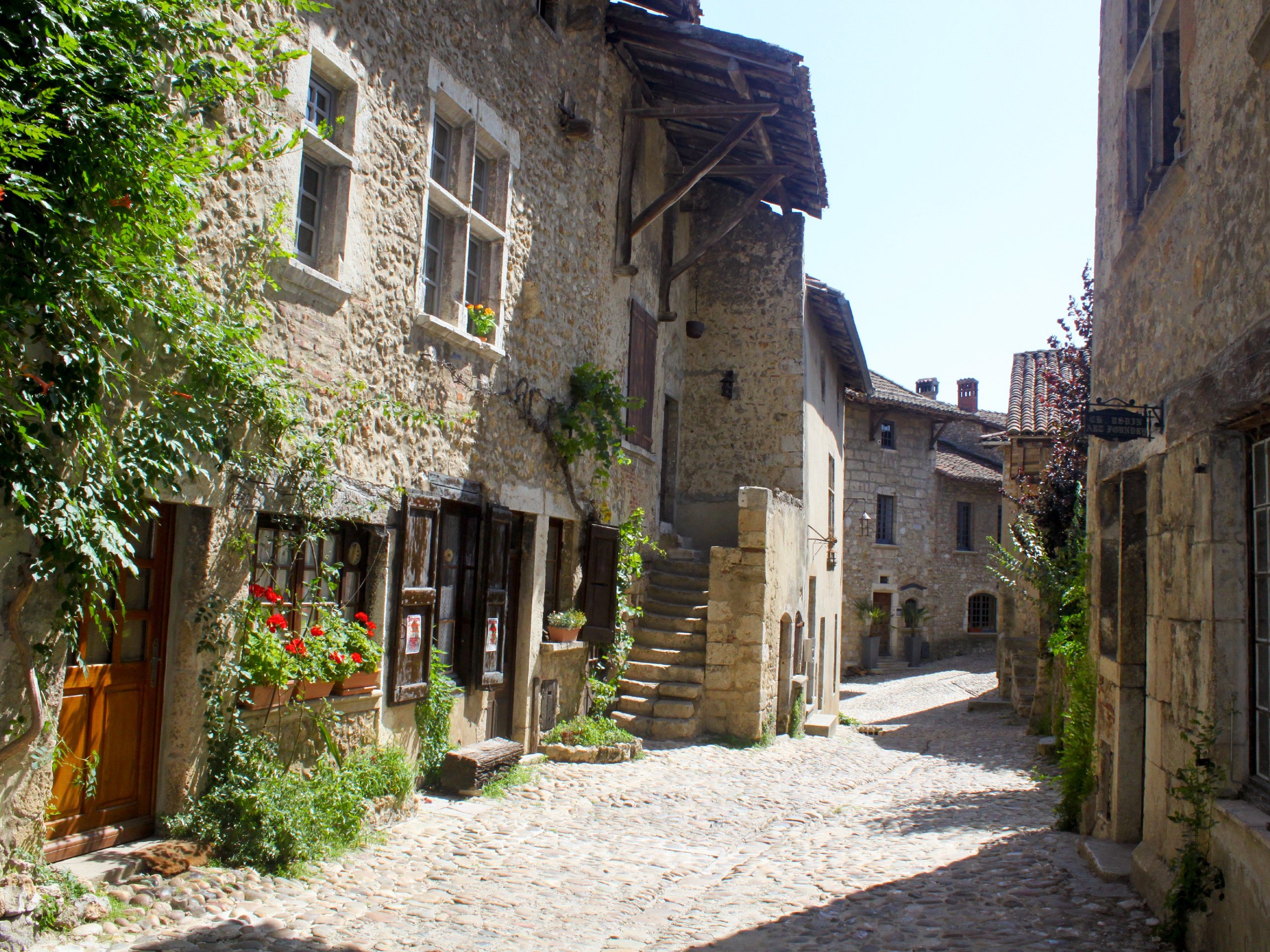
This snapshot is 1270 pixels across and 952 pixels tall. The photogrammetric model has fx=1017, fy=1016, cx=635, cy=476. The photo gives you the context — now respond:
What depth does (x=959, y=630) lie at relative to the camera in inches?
1022

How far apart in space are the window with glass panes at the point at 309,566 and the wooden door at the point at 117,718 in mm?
596

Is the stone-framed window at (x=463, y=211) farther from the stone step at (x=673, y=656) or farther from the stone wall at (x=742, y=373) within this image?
the stone wall at (x=742, y=373)

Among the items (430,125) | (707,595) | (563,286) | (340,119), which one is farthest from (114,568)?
(707,595)

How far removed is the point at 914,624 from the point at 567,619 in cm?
1817

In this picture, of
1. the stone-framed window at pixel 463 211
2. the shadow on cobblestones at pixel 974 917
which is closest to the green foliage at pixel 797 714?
the shadow on cobblestones at pixel 974 917

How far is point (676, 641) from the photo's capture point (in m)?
9.95

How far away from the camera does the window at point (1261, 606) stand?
3797 millimetres

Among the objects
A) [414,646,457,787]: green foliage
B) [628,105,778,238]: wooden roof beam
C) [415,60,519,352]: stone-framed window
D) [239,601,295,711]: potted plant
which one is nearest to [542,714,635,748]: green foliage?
[414,646,457,787]: green foliage

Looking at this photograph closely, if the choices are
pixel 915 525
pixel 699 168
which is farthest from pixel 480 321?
pixel 915 525

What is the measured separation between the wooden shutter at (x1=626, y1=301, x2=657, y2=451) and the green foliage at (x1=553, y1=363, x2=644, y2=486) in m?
0.90

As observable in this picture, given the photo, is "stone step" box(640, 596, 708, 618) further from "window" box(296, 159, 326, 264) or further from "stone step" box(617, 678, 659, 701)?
"window" box(296, 159, 326, 264)

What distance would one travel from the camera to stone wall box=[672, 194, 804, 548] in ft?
40.8

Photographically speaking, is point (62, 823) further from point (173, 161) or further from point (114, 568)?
point (173, 161)

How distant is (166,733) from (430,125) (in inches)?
161
